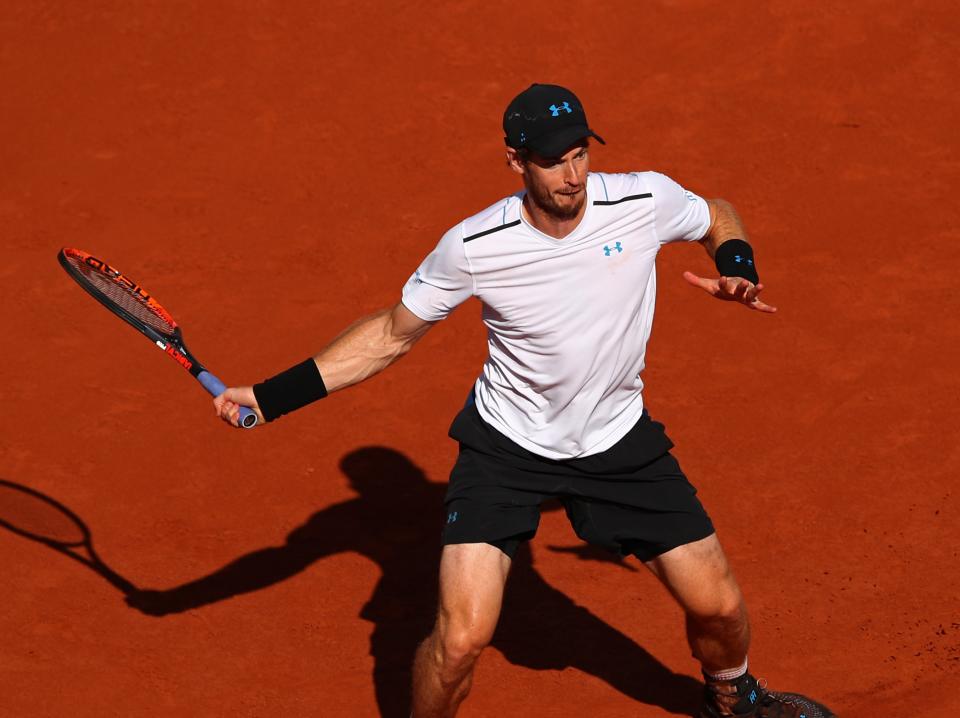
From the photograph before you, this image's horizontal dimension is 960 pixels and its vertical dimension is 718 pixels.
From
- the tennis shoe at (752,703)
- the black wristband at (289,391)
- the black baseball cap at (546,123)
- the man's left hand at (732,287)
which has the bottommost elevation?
the tennis shoe at (752,703)

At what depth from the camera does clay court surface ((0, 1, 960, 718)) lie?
26.9 ft

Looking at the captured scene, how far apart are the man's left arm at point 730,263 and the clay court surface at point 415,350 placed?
2128 mm

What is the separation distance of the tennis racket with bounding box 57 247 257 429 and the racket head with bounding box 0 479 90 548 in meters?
1.80

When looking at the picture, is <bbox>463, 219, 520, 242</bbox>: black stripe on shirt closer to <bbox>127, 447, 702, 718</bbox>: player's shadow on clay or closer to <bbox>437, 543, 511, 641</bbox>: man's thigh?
<bbox>437, 543, 511, 641</bbox>: man's thigh

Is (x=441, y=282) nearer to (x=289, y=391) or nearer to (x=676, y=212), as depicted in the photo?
(x=289, y=391)

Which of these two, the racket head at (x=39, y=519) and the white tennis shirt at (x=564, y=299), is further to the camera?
the racket head at (x=39, y=519)

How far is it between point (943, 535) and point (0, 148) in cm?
788

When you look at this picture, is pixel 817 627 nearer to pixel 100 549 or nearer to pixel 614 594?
pixel 614 594

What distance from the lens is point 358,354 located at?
275 inches

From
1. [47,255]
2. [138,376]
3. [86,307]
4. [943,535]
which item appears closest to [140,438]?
[138,376]

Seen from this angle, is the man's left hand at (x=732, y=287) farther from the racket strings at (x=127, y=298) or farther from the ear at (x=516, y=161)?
the racket strings at (x=127, y=298)

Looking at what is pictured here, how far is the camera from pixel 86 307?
10984 millimetres

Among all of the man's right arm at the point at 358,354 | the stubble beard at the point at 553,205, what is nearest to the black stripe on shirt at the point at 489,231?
the stubble beard at the point at 553,205

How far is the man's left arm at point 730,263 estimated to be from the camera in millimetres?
6812
